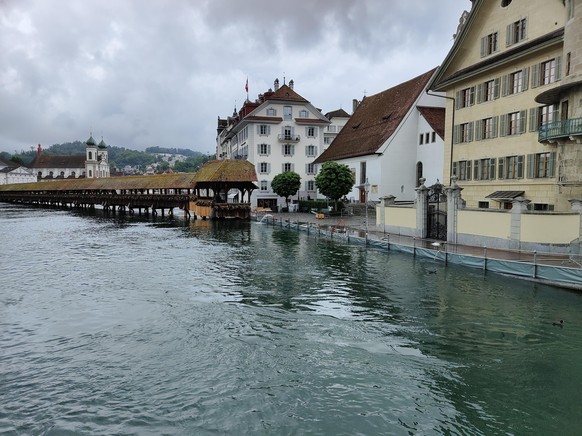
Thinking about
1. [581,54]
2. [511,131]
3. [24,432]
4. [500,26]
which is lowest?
[24,432]

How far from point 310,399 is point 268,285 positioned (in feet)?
32.2

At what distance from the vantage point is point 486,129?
98.6 feet

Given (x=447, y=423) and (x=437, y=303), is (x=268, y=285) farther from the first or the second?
(x=447, y=423)

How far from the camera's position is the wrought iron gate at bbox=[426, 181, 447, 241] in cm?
2622

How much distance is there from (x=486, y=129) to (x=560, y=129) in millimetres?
7919

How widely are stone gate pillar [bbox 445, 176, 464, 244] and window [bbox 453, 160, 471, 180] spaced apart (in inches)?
287

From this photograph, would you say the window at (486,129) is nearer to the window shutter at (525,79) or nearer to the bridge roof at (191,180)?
the window shutter at (525,79)

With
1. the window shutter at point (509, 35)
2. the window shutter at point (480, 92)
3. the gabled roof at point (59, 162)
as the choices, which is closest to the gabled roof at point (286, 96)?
the window shutter at point (480, 92)

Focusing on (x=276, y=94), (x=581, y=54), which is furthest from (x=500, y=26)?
(x=276, y=94)

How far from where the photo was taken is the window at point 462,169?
3150 cm

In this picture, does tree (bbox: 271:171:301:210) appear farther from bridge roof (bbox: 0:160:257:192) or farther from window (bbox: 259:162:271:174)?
window (bbox: 259:162:271:174)

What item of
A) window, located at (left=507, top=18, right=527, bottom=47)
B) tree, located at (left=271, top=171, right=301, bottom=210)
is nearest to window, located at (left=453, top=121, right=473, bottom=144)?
window, located at (left=507, top=18, right=527, bottom=47)

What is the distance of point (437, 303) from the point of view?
15.8 meters

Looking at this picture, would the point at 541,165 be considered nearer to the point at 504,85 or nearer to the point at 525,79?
the point at 525,79
